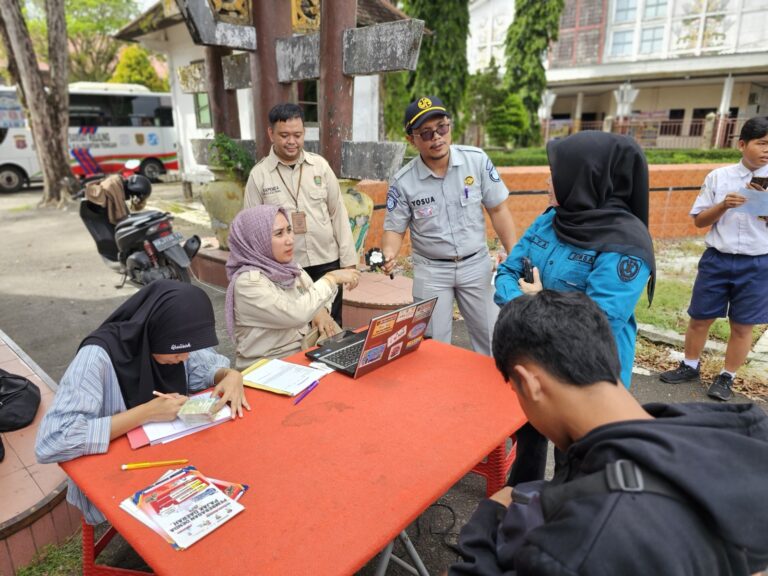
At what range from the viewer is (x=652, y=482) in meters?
0.82

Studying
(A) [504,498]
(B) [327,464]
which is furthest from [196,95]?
(A) [504,498]

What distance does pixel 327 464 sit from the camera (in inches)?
58.5

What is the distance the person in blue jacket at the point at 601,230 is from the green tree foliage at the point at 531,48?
65.7 feet

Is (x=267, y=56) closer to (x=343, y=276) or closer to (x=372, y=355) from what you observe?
(x=343, y=276)

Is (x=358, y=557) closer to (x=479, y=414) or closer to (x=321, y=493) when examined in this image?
(x=321, y=493)

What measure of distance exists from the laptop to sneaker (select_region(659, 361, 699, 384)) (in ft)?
7.35

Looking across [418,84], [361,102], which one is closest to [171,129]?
[418,84]

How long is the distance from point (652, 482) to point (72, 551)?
2204 millimetres

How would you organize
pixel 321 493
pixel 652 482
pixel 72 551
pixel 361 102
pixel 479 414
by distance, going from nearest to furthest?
pixel 652 482 → pixel 321 493 → pixel 479 414 → pixel 72 551 → pixel 361 102

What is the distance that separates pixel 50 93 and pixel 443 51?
1015 cm

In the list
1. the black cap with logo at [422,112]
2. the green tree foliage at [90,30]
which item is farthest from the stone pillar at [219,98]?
the green tree foliage at [90,30]

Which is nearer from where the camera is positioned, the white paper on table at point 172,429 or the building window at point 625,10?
the white paper on table at point 172,429

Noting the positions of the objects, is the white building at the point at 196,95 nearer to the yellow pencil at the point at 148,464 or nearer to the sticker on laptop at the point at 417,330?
the sticker on laptop at the point at 417,330

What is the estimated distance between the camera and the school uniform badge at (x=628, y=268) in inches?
74.6
